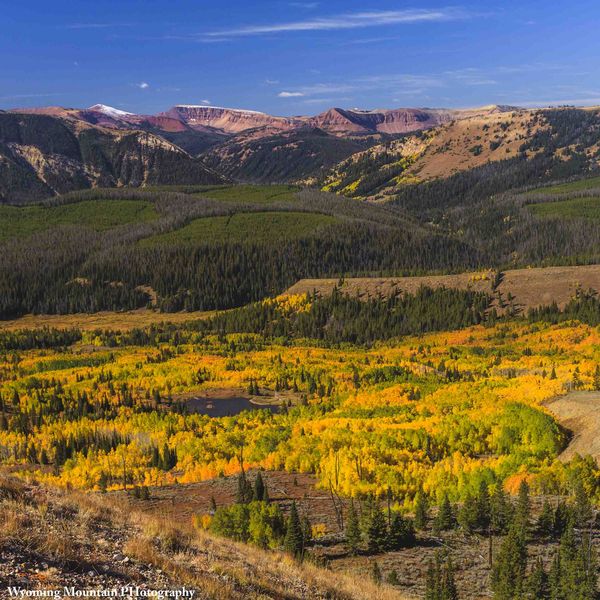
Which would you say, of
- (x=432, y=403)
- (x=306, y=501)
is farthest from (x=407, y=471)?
(x=432, y=403)

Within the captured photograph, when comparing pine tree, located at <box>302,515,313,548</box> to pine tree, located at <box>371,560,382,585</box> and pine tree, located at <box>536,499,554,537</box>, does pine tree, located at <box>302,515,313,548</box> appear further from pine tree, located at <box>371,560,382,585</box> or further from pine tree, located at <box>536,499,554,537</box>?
pine tree, located at <box>536,499,554,537</box>

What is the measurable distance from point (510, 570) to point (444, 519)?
29.5 feet

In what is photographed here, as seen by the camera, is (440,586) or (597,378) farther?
(597,378)

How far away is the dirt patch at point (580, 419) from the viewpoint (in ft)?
196

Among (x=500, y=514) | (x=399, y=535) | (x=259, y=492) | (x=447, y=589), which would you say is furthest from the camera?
(x=259, y=492)

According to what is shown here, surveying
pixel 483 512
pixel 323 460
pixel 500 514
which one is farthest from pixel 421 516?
pixel 323 460

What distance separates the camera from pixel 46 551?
839 inches

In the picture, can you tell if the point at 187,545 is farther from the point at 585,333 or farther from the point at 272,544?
the point at 585,333

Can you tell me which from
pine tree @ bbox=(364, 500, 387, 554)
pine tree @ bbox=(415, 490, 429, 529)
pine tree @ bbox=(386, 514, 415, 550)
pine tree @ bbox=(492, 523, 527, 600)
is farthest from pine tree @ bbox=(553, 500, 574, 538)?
pine tree @ bbox=(364, 500, 387, 554)

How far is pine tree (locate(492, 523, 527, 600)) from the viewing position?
34866 mm

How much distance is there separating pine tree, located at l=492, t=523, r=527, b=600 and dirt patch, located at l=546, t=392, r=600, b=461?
21.8m

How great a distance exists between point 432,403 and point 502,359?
4678 centimetres

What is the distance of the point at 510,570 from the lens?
36656mm

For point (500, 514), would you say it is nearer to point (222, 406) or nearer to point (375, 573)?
point (375, 573)
